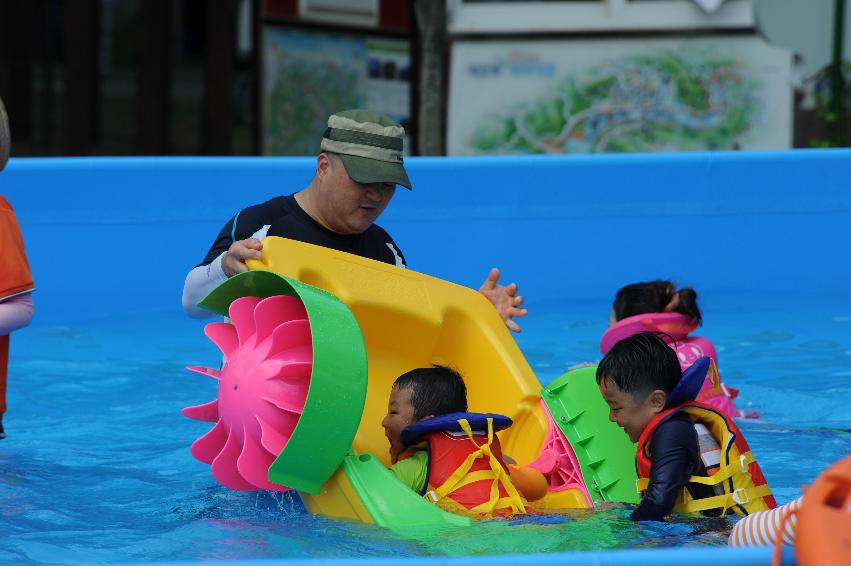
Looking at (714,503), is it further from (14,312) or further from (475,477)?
(14,312)

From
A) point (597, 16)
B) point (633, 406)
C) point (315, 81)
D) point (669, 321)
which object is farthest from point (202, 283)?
point (597, 16)

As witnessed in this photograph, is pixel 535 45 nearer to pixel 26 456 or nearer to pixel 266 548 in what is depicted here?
pixel 26 456

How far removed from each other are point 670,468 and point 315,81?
20.5ft

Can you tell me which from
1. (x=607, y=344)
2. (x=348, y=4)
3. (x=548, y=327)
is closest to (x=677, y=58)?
(x=348, y=4)

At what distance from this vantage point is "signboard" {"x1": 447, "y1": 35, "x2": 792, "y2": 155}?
884 centimetres

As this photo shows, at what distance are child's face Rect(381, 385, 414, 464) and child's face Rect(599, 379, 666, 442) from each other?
0.50 meters

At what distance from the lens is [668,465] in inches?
129

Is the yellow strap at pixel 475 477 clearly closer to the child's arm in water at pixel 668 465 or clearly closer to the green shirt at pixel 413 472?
the green shirt at pixel 413 472

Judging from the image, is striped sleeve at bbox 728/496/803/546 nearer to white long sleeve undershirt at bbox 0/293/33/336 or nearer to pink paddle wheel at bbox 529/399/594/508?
pink paddle wheel at bbox 529/399/594/508

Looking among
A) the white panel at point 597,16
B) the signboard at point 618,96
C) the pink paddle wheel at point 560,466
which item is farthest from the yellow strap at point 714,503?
the white panel at point 597,16

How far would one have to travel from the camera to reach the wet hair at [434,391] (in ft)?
11.5

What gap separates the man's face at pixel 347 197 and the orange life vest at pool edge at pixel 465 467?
71cm

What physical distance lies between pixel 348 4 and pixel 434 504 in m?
6.25

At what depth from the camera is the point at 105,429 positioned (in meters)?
4.95
